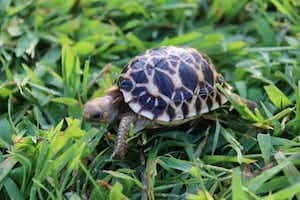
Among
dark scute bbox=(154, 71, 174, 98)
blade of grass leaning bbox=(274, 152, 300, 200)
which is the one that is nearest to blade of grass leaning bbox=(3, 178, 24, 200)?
dark scute bbox=(154, 71, 174, 98)

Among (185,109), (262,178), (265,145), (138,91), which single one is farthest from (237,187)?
(138,91)

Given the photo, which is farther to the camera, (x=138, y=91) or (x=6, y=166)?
(x=138, y=91)

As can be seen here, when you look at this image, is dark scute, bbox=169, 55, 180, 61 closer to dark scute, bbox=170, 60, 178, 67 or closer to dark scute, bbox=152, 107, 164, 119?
dark scute, bbox=170, 60, 178, 67

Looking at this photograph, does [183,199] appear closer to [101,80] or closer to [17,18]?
[101,80]

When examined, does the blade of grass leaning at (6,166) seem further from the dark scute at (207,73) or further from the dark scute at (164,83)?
the dark scute at (207,73)

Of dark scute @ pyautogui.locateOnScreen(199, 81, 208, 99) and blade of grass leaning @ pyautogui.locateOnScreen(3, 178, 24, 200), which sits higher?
dark scute @ pyautogui.locateOnScreen(199, 81, 208, 99)

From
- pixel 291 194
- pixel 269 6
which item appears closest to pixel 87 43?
pixel 269 6

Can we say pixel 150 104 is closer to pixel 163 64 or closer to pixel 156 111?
pixel 156 111
